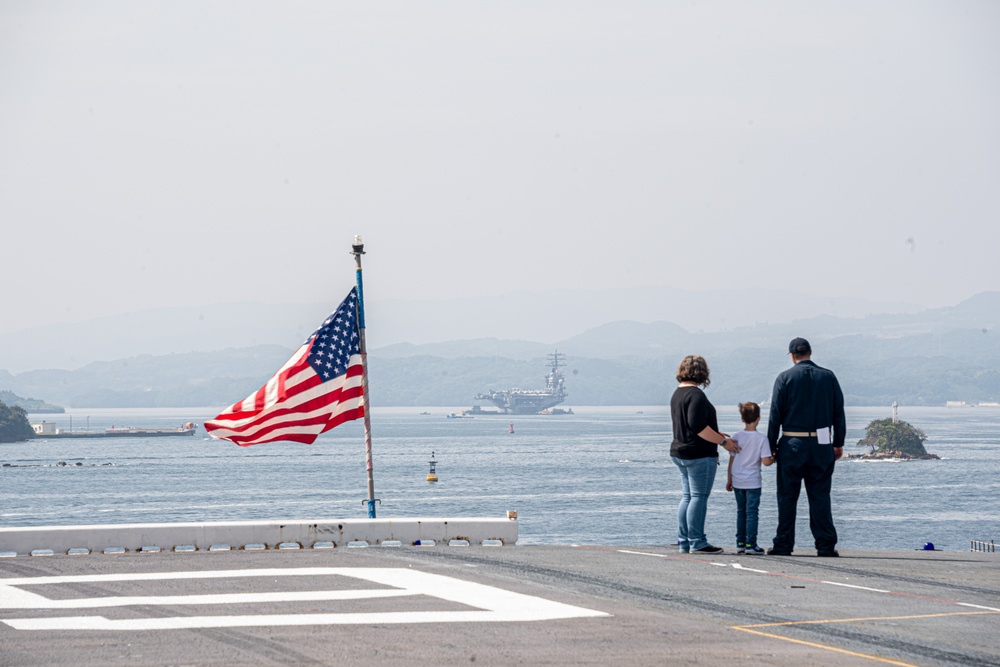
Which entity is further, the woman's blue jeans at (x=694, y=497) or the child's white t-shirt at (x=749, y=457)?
the child's white t-shirt at (x=749, y=457)

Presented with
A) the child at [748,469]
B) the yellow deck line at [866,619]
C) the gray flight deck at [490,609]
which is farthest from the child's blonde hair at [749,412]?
the yellow deck line at [866,619]

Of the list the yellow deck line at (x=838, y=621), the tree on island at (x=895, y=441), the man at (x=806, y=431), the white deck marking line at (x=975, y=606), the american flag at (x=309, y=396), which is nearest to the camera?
the yellow deck line at (x=838, y=621)

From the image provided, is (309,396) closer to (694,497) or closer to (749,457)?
(694,497)

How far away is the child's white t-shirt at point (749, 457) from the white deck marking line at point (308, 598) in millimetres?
3765

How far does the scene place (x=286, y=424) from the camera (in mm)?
15086

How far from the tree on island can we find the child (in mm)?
162118

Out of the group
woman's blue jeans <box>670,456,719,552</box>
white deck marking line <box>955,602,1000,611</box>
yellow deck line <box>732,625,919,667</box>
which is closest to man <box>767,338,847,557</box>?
woman's blue jeans <box>670,456,719,552</box>

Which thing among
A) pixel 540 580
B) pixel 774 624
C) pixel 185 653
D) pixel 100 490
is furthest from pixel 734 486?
pixel 100 490

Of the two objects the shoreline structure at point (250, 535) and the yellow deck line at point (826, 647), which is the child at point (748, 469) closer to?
the shoreline structure at point (250, 535)

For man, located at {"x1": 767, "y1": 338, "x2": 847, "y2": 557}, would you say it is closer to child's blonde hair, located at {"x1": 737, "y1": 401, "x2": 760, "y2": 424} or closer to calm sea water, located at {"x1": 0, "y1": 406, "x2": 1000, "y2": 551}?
child's blonde hair, located at {"x1": 737, "y1": 401, "x2": 760, "y2": 424}

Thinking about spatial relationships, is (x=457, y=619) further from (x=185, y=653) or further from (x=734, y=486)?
(x=734, y=486)

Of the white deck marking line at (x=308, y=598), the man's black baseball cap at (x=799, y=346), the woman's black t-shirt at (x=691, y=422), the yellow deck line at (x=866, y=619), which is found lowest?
the yellow deck line at (x=866, y=619)

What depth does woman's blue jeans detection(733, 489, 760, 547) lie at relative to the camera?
13500 mm

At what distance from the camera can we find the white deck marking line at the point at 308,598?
8.97 metres
